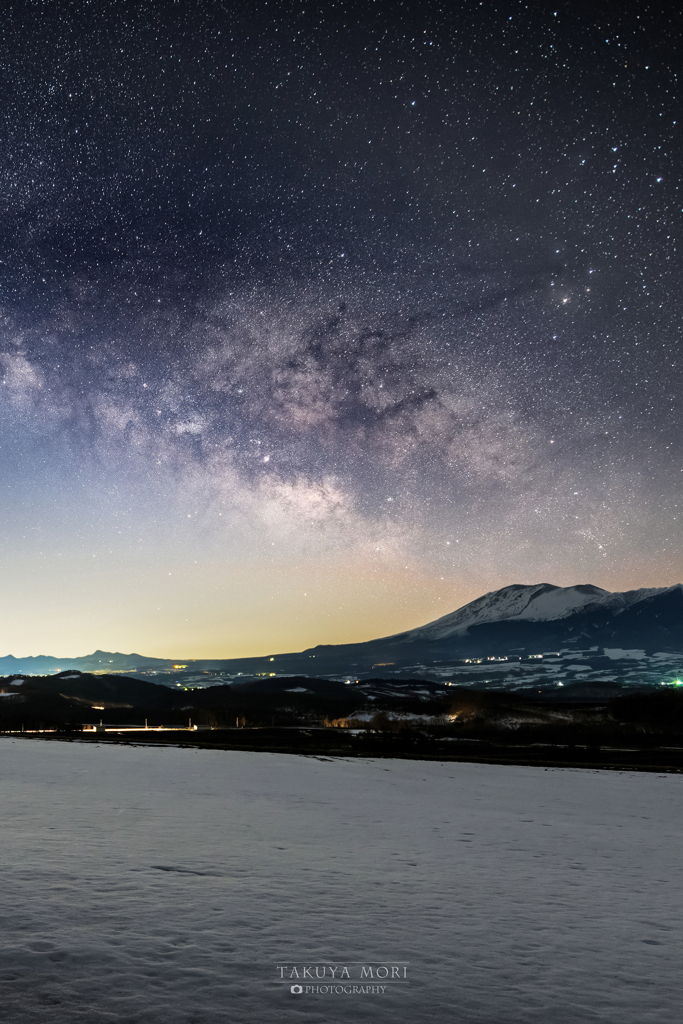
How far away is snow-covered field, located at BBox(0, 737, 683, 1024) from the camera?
311 inches

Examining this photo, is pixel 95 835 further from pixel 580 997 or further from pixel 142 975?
pixel 580 997

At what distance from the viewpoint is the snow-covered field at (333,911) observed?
790cm

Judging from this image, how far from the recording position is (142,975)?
8422 mm

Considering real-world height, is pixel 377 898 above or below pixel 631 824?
above

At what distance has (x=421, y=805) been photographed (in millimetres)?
27984

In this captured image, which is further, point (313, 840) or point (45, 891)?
point (313, 840)

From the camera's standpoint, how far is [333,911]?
11.6 m

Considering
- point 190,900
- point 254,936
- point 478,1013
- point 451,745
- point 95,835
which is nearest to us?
point 478,1013

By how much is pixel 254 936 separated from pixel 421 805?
19.2 m

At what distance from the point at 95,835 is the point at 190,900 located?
7743 mm

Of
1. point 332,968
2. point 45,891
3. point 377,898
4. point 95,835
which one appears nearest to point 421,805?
point 95,835

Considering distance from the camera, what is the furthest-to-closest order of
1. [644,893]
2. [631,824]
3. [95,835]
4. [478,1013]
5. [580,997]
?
1. [631,824]
2. [95,835]
3. [644,893]
4. [580,997]
5. [478,1013]

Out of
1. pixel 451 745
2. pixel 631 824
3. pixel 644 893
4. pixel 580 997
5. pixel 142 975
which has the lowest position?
pixel 451 745

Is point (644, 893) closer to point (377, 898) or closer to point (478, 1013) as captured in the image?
point (377, 898)
